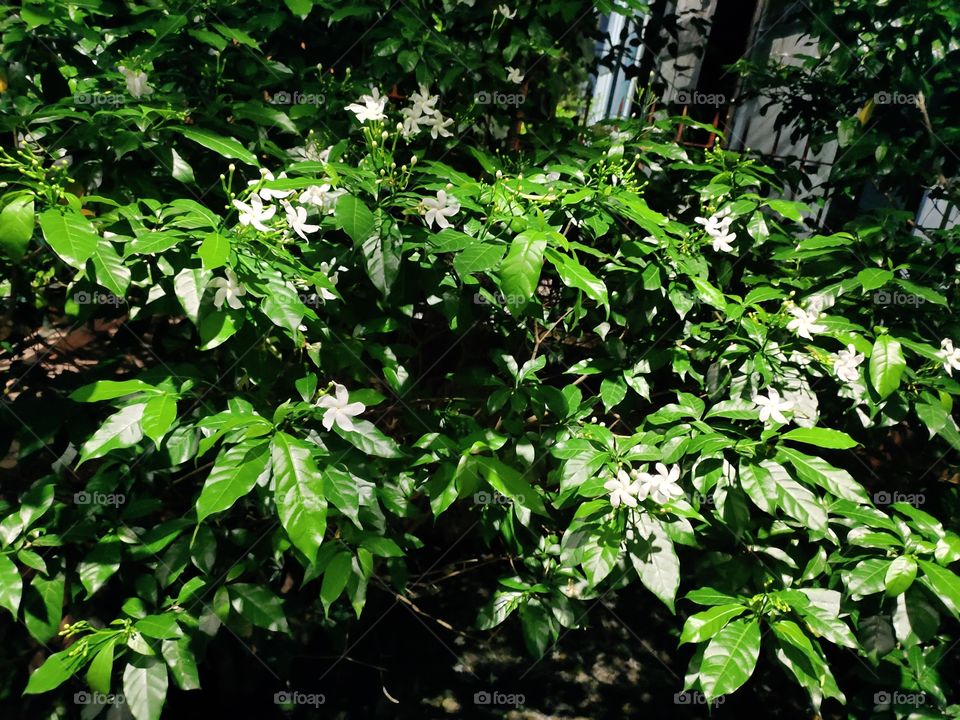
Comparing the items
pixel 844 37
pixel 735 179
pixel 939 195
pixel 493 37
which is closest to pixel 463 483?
pixel 735 179

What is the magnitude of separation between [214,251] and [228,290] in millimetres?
97

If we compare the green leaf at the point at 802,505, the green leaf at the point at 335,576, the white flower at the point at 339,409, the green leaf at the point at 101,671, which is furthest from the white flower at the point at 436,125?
the green leaf at the point at 101,671

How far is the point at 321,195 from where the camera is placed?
1.59m

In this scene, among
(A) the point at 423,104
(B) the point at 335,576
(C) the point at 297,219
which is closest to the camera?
(C) the point at 297,219

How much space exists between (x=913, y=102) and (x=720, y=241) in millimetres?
1008

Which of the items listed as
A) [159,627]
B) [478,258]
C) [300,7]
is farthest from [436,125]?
[159,627]

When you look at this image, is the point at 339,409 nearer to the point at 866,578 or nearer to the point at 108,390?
the point at 108,390

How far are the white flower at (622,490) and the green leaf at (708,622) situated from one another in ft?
0.97

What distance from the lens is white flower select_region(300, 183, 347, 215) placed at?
157 cm

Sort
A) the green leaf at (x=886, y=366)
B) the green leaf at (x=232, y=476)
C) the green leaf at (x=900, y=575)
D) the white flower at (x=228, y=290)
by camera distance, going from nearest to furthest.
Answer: the green leaf at (x=232, y=476) < the white flower at (x=228, y=290) < the green leaf at (x=900, y=575) < the green leaf at (x=886, y=366)

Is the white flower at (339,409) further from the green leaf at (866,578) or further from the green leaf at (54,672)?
the green leaf at (866,578)

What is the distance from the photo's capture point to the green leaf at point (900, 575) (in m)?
1.48

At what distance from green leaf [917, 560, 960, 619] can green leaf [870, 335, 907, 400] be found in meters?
0.47

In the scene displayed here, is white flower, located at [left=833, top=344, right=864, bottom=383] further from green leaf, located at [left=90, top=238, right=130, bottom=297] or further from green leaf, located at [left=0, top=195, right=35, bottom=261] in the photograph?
green leaf, located at [left=0, top=195, right=35, bottom=261]
